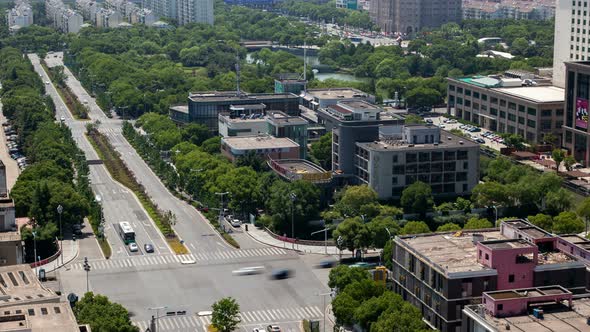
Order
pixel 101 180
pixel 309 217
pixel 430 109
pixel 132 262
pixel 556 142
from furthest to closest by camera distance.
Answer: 1. pixel 430 109
2. pixel 556 142
3. pixel 101 180
4. pixel 309 217
5. pixel 132 262

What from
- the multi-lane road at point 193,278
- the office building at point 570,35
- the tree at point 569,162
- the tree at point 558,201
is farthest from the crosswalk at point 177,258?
the office building at point 570,35

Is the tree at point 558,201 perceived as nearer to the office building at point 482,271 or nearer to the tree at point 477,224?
the tree at point 477,224

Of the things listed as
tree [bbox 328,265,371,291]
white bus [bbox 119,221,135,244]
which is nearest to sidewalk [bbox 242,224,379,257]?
white bus [bbox 119,221,135,244]

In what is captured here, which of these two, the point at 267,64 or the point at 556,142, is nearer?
the point at 556,142

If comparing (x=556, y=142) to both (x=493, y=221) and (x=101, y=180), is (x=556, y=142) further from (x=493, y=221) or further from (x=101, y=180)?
(x=101, y=180)

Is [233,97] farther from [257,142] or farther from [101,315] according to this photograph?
[101,315]

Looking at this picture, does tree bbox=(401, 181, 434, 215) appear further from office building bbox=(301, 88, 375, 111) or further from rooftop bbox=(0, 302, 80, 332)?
rooftop bbox=(0, 302, 80, 332)

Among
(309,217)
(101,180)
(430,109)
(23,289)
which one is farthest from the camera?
(430,109)

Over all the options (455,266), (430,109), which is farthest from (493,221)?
(430,109)
